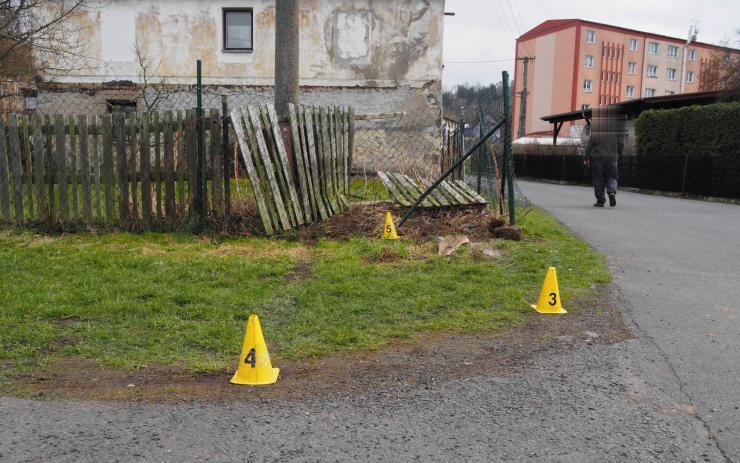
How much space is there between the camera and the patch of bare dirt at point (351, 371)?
3410 mm

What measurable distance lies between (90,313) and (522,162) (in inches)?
1259

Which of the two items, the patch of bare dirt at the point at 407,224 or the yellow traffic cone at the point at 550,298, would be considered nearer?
the yellow traffic cone at the point at 550,298

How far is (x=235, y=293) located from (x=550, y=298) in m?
2.75

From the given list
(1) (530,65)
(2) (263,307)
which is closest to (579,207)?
(2) (263,307)

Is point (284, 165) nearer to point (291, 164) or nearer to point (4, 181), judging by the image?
point (291, 164)

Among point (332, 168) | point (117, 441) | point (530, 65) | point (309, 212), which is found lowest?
point (117, 441)

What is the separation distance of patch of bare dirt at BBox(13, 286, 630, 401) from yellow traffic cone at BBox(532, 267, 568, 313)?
0.38m

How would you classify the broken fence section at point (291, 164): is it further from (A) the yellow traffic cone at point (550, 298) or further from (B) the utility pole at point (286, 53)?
(A) the yellow traffic cone at point (550, 298)

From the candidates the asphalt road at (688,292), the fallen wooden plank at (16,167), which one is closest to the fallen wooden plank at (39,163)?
the fallen wooden plank at (16,167)

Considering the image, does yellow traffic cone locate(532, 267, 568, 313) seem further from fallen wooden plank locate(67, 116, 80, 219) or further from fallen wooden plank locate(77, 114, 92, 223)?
fallen wooden plank locate(67, 116, 80, 219)

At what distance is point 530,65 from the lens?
224 ft

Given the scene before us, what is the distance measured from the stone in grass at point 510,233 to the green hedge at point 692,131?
42.1ft

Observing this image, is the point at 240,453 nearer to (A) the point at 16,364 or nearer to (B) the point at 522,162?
(A) the point at 16,364

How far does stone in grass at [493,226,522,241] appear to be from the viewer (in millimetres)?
8055
